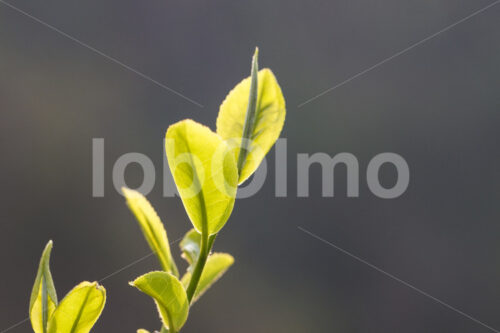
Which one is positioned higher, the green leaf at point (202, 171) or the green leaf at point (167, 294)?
the green leaf at point (202, 171)

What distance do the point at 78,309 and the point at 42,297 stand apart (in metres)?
0.02

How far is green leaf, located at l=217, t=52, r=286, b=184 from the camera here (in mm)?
249

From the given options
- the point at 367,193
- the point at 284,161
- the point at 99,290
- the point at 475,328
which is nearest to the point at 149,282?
the point at 99,290

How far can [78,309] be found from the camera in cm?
23

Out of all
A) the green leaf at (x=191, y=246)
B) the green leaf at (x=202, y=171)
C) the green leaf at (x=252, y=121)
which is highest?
the green leaf at (x=252, y=121)

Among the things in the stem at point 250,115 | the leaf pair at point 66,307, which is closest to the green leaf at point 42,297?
the leaf pair at point 66,307

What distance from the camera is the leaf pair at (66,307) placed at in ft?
0.74

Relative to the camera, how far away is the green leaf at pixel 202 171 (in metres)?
0.21

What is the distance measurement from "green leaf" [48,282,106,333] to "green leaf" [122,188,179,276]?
50mm

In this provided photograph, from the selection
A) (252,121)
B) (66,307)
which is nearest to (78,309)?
(66,307)

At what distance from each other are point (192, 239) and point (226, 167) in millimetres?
107

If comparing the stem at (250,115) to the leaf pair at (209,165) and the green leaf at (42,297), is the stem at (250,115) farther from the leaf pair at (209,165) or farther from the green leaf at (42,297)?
the green leaf at (42,297)

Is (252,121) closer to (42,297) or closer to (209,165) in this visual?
(209,165)

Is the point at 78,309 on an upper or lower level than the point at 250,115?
lower
